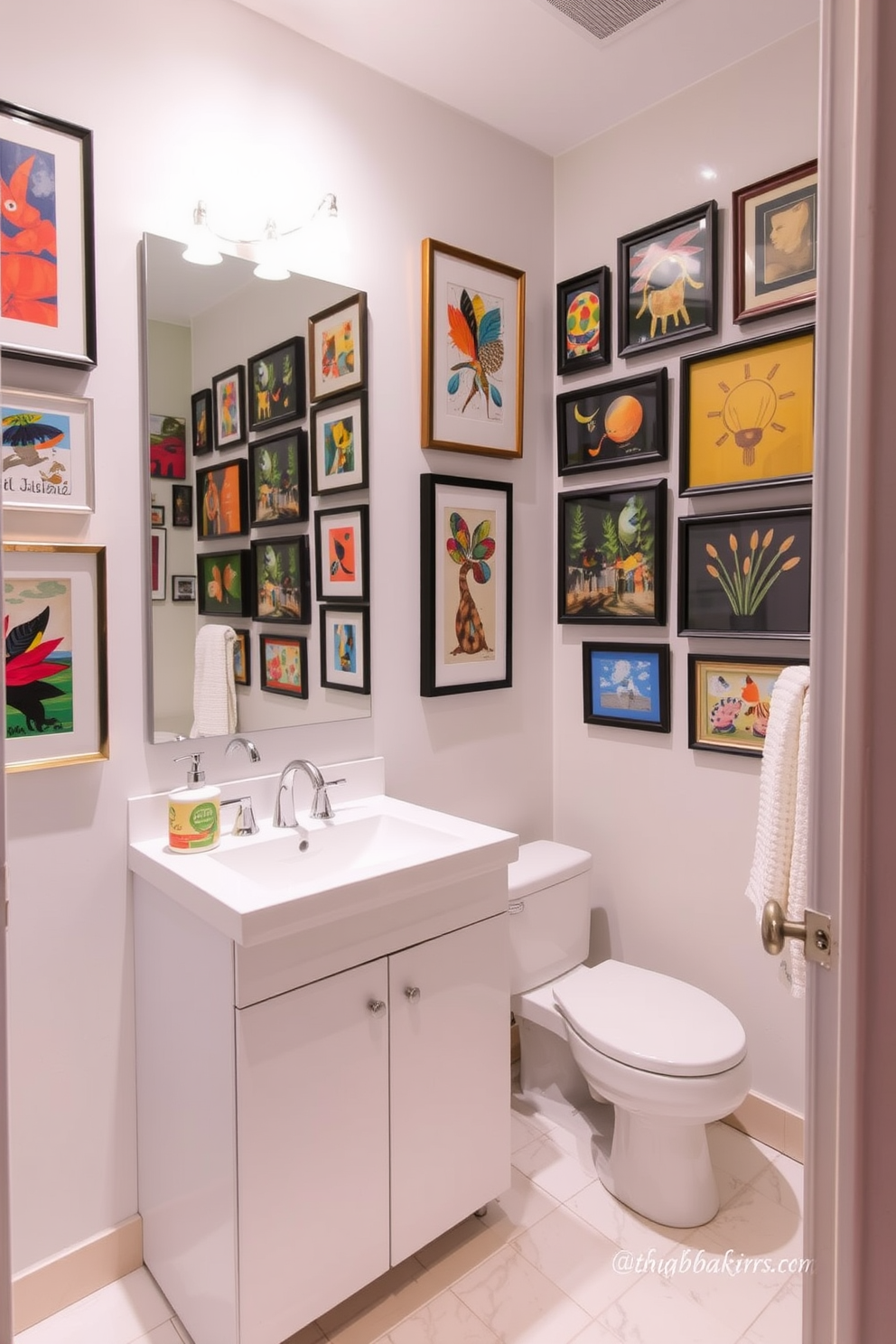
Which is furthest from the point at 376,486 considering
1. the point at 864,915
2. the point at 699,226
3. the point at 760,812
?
the point at 864,915

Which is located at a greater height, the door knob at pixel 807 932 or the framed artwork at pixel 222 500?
the framed artwork at pixel 222 500

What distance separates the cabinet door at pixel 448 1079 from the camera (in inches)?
63.9

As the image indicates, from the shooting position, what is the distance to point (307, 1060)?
4.83ft

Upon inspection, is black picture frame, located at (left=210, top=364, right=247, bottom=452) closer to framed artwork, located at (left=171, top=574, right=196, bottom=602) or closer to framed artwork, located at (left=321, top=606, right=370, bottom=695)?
framed artwork, located at (left=171, top=574, right=196, bottom=602)

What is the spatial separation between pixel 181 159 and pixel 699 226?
1227 mm

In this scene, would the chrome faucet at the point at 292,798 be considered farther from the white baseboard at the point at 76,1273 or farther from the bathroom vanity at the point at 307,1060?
the white baseboard at the point at 76,1273

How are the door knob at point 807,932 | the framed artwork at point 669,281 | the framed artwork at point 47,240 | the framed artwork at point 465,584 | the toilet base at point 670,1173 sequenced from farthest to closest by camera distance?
the framed artwork at point 465,584
the framed artwork at point 669,281
the toilet base at point 670,1173
the framed artwork at point 47,240
the door knob at point 807,932

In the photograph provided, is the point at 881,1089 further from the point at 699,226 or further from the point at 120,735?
the point at 699,226

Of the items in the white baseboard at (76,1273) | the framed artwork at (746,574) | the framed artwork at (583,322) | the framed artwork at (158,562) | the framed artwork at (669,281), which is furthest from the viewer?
the framed artwork at (583,322)

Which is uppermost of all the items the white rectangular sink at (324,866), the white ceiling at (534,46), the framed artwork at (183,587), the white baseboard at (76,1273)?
the white ceiling at (534,46)

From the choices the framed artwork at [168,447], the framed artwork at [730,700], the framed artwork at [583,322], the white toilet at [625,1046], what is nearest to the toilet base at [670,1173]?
the white toilet at [625,1046]

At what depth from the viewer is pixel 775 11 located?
6.08ft

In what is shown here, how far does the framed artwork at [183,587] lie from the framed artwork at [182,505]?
0.36 feet

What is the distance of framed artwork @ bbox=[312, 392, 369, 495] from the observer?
1.98 m
